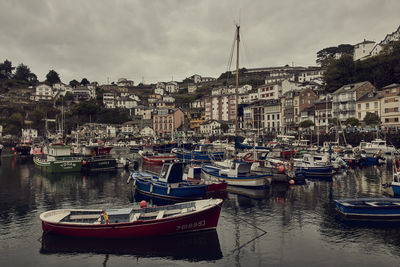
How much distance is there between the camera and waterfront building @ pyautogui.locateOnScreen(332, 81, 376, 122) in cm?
8812

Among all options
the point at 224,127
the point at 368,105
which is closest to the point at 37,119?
the point at 224,127

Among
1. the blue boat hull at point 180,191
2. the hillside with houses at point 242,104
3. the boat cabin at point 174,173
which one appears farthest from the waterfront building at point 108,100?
the boat cabin at point 174,173

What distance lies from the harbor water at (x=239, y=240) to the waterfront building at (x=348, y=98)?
209ft

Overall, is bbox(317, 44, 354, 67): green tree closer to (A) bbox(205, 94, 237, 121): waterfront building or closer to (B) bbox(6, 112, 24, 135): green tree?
(A) bbox(205, 94, 237, 121): waterfront building

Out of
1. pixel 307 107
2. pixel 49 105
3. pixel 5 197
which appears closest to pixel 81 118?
pixel 49 105

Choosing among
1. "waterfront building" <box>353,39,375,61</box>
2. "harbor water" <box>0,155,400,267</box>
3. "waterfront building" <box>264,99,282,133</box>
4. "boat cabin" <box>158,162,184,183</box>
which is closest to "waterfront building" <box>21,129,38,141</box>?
"waterfront building" <box>264,99,282,133</box>

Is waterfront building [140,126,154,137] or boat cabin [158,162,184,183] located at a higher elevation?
waterfront building [140,126,154,137]

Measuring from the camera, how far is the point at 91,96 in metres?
177

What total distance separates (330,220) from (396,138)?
61.4m

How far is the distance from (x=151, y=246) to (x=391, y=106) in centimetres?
8210

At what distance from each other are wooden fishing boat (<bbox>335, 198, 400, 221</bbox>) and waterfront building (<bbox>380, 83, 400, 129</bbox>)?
209 ft

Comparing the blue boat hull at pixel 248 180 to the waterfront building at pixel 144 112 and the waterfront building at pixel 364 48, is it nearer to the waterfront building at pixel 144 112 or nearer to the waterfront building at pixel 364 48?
the waterfront building at pixel 144 112

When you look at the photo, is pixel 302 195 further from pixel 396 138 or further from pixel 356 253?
pixel 396 138

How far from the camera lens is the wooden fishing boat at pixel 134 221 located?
1888 centimetres
